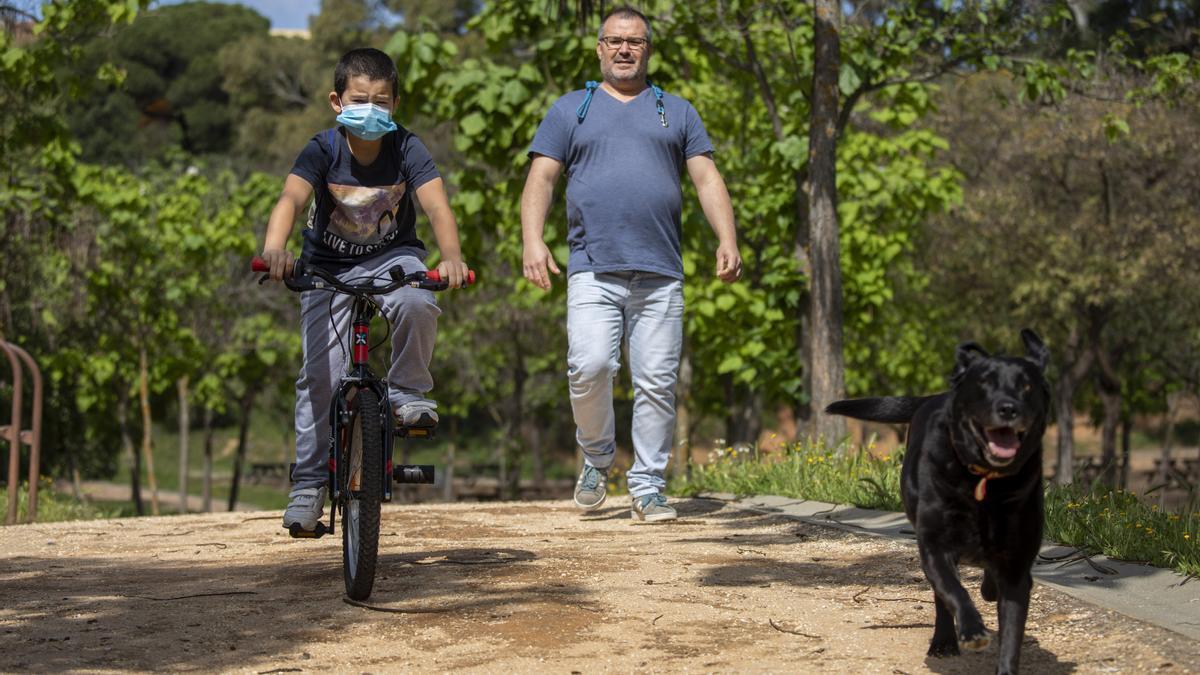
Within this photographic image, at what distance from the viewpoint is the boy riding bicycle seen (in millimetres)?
5672

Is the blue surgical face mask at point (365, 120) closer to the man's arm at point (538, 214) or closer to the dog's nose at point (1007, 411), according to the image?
the man's arm at point (538, 214)

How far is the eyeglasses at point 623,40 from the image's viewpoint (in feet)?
24.5

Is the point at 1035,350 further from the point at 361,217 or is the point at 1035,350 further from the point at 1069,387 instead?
the point at 1069,387

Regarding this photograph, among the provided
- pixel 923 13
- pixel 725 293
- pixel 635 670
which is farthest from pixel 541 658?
pixel 725 293

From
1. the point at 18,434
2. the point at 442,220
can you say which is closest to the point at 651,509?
the point at 442,220

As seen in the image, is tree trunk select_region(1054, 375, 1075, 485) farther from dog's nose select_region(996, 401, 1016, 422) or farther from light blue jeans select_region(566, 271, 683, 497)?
dog's nose select_region(996, 401, 1016, 422)

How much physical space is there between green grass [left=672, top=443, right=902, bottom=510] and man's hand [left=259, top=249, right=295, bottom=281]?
3.55 metres

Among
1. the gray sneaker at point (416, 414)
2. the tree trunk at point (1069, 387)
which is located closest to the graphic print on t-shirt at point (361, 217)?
the gray sneaker at point (416, 414)

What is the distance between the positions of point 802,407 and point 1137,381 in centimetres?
2430

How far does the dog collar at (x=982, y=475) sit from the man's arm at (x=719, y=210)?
3.33 meters

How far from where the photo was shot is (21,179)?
16531 millimetres

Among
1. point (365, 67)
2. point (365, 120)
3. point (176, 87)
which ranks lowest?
point (365, 120)

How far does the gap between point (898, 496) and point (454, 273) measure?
333cm

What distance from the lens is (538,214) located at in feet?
25.1
